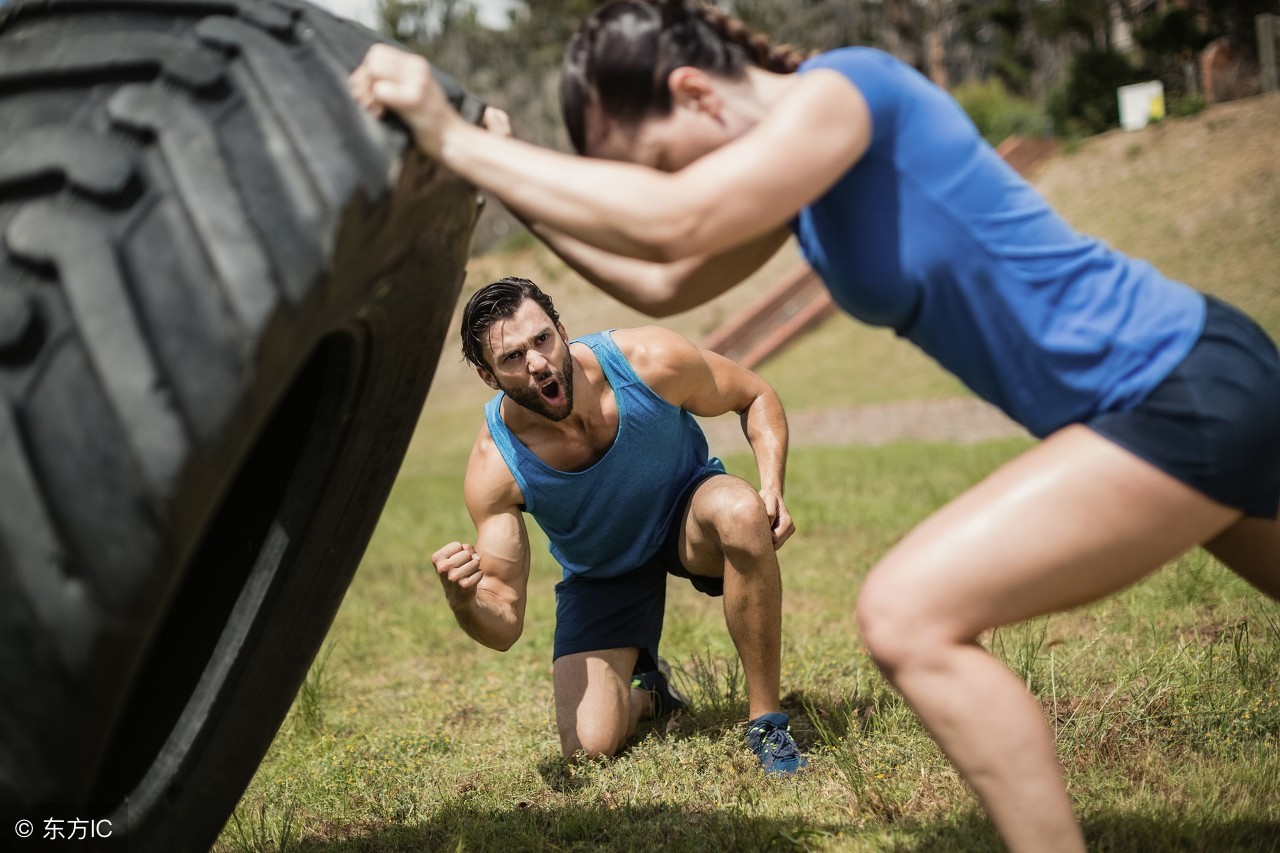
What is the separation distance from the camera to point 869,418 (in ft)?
42.1

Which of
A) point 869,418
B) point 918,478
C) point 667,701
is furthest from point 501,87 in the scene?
point 667,701

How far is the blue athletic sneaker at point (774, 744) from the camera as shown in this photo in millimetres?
3016

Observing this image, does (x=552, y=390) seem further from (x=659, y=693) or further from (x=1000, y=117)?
(x=1000, y=117)

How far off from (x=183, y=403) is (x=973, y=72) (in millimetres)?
43572

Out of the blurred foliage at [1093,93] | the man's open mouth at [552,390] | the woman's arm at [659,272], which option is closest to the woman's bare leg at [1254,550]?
the woman's arm at [659,272]

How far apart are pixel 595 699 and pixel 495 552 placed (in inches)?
20.6

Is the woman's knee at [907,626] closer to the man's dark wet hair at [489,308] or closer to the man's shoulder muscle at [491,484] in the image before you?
the man's dark wet hair at [489,308]

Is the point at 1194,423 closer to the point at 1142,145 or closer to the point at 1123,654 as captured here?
the point at 1123,654

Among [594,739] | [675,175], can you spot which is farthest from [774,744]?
[675,175]

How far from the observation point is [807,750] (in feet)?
10.5

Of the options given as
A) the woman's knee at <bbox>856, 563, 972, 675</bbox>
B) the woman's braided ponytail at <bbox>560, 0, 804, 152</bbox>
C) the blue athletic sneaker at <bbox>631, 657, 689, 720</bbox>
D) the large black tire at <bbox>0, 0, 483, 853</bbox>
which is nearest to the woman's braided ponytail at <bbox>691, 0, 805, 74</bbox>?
the woman's braided ponytail at <bbox>560, 0, 804, 152</bbox>

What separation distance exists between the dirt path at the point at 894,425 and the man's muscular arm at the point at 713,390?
6.53 meters

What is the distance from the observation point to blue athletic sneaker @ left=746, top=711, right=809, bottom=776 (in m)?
Answer: 3.02

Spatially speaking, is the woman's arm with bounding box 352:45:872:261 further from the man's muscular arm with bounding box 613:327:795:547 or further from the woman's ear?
the man's muscular arm with bounding box 613:327:795:547
